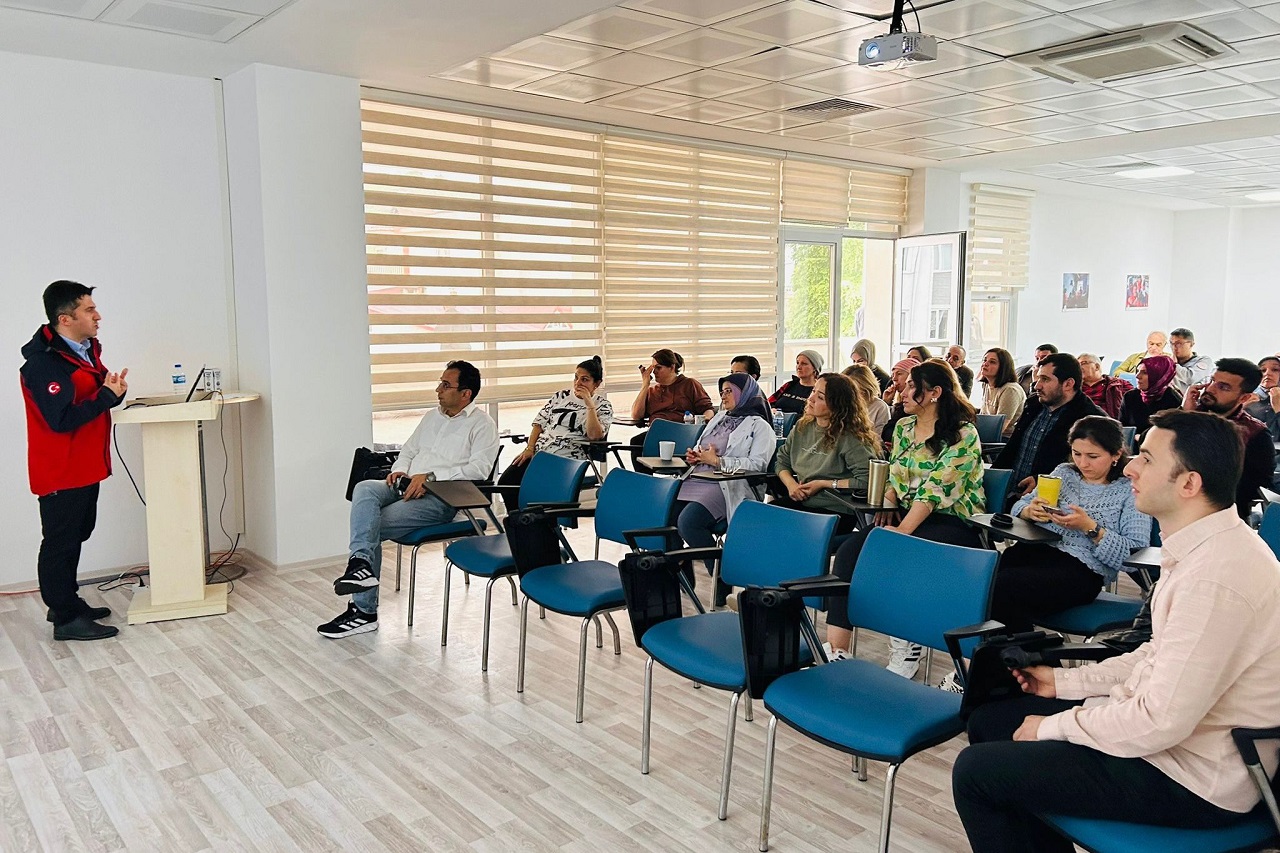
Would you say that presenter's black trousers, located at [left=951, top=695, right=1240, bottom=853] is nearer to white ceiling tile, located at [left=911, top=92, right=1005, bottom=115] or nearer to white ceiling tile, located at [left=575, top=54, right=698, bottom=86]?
white ceiling tile, located at [left=575, top=54, right=698, bottom=86]

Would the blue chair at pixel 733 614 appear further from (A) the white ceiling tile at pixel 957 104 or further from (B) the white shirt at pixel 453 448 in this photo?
(A) the white ceiling tile at pixel 957 104

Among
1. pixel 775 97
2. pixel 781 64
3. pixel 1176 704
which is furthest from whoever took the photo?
pixel 775 97

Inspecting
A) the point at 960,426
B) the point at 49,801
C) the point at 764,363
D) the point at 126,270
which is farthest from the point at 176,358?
the point at 764,363

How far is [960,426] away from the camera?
4125mm

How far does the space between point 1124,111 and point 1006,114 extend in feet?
2.87

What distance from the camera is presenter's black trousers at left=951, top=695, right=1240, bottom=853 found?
1961mm

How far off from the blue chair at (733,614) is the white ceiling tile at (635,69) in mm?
3408

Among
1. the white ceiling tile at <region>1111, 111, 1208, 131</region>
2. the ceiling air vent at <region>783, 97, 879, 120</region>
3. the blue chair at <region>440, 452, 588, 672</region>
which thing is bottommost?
the blue chair at <region>440, 452, 588, 672</region>

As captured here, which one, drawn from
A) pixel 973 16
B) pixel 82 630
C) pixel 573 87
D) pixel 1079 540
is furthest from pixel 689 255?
pixel 82 630

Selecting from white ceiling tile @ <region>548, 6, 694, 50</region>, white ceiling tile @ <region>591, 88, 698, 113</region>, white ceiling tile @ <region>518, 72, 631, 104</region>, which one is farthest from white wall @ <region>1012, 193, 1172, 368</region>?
white ceiling tile @ <region>548, 6, 694, 50</region>

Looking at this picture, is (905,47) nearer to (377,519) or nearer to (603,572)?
(603,572)

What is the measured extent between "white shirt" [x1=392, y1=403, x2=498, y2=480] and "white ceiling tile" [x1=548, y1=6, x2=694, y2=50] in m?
2.14

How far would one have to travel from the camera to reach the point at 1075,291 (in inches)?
513

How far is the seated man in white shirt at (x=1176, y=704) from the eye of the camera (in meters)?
1.89
